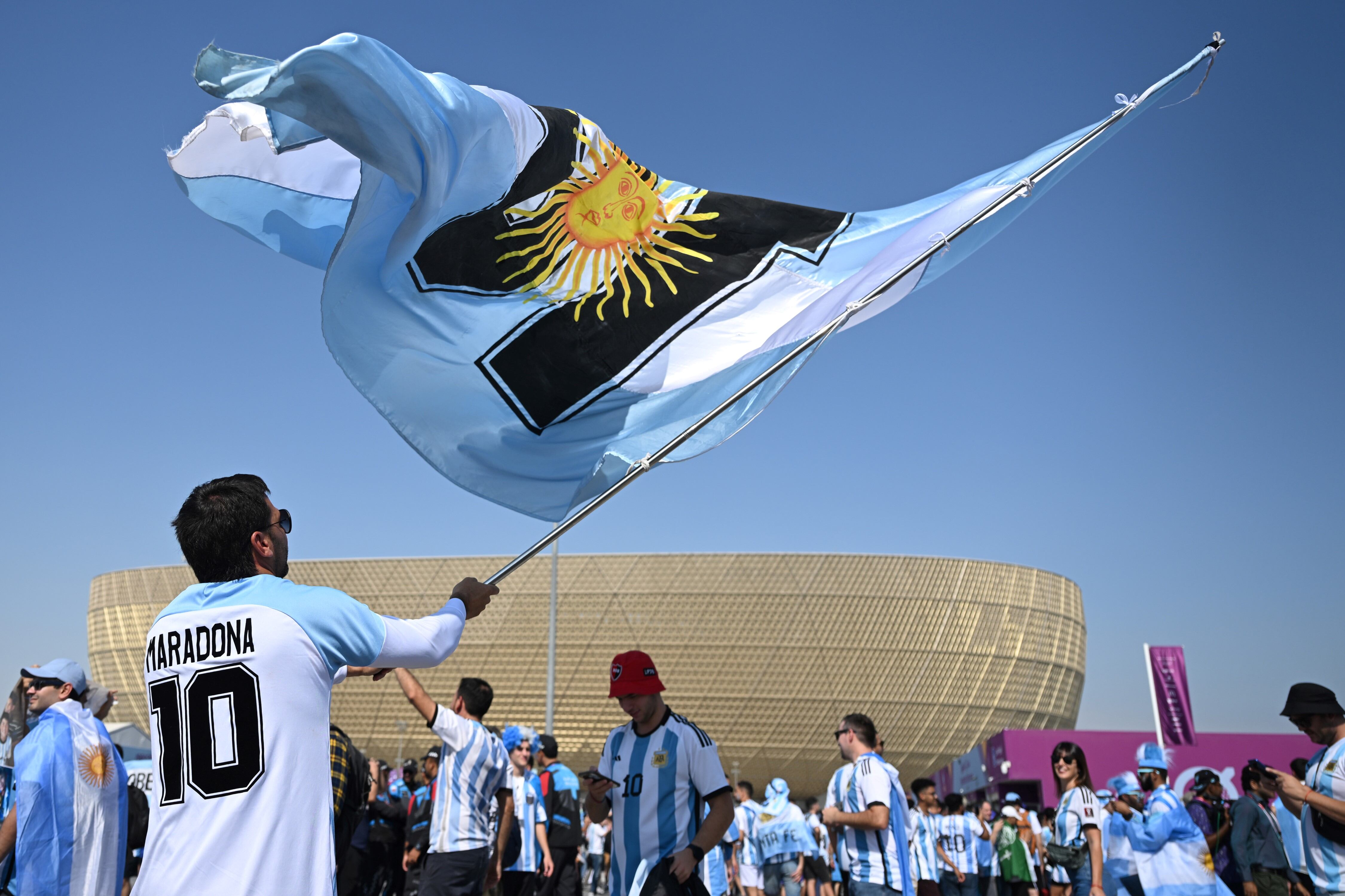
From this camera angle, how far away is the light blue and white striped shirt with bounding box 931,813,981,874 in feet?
50.4

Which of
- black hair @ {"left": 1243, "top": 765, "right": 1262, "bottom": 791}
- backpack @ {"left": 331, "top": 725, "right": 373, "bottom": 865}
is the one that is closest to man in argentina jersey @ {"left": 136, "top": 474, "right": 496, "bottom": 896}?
backpack @ {"left": 331, "top": 725, "right": 373, "bottom": 865}

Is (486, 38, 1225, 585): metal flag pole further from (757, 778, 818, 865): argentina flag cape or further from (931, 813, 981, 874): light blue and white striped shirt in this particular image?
(931, 813, 981, 874): light blue and white striped shirt

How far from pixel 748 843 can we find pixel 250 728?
48.2ft

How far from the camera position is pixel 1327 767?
5.25m

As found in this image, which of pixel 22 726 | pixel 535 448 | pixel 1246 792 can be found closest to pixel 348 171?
pixel 535 448

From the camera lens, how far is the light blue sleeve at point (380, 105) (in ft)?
10.3

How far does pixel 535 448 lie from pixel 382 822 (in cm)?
607

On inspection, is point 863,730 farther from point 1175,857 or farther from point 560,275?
point 560,275

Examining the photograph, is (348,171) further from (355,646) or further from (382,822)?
(382,822)

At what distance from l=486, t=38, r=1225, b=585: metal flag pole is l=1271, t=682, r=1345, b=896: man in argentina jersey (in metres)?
2.83

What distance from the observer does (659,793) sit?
4.84m

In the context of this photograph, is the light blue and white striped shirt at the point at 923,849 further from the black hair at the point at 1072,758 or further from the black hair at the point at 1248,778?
the black hair at the point at 1072,758

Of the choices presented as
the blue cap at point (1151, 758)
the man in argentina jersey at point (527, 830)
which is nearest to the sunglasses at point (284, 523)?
the man in argentina jersey at point (527, 830)

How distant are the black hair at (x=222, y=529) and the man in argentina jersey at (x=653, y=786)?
87.3 inches
